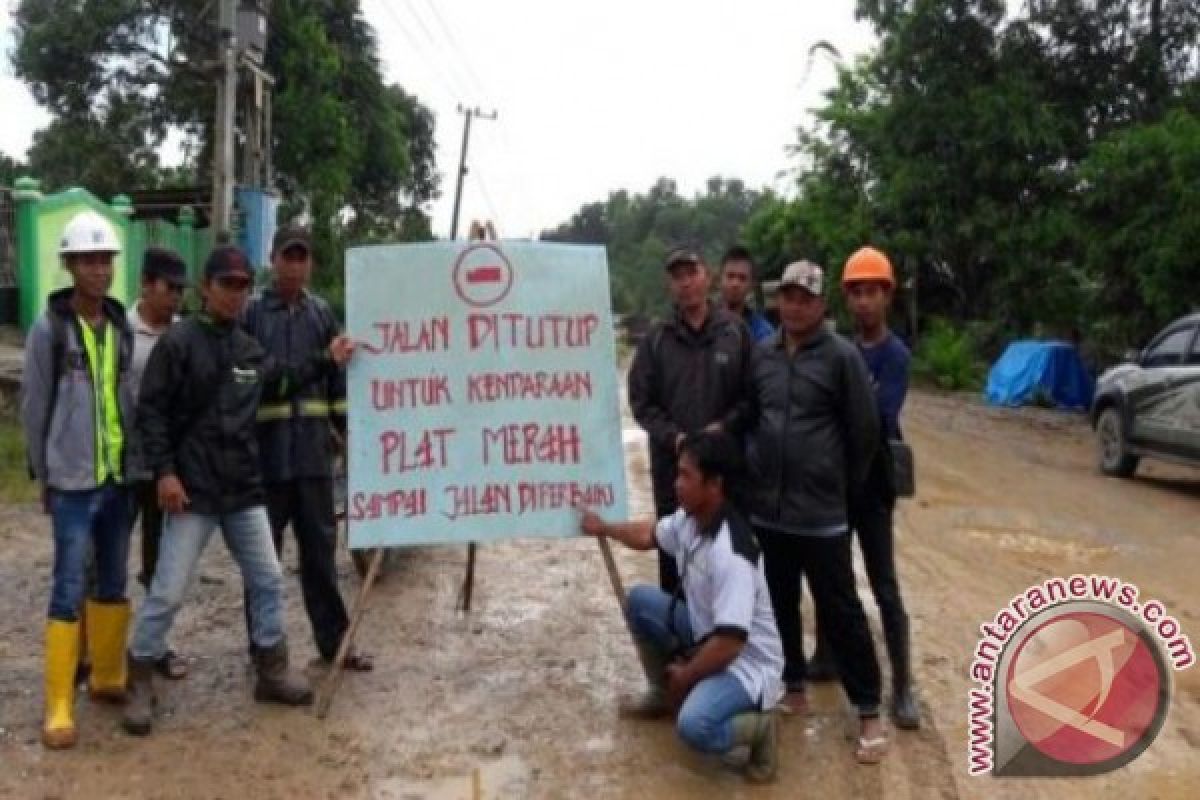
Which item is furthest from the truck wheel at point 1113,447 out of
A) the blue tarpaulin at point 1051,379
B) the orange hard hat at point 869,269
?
the orange hard hat at point 869,269

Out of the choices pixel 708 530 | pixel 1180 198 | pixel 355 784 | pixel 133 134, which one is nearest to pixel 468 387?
pixel 708 530

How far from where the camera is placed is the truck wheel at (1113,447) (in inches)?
452

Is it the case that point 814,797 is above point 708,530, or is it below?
below

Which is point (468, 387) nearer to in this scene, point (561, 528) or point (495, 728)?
point (561, 528)

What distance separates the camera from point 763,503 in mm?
4297

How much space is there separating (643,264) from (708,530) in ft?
242

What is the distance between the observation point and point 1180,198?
47.3 feet

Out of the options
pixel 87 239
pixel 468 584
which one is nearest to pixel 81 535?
pixel 87 239

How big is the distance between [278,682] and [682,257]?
7.55 ft

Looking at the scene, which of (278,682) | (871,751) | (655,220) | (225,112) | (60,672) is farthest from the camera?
(655,220)

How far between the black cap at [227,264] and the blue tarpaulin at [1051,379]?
17142 mm

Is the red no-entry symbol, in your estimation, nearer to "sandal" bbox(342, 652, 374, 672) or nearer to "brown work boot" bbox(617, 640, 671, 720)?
"brown work boot" bbox(617, 640, 671, 720)

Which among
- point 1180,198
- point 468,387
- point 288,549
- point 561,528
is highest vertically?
point 1180,198
